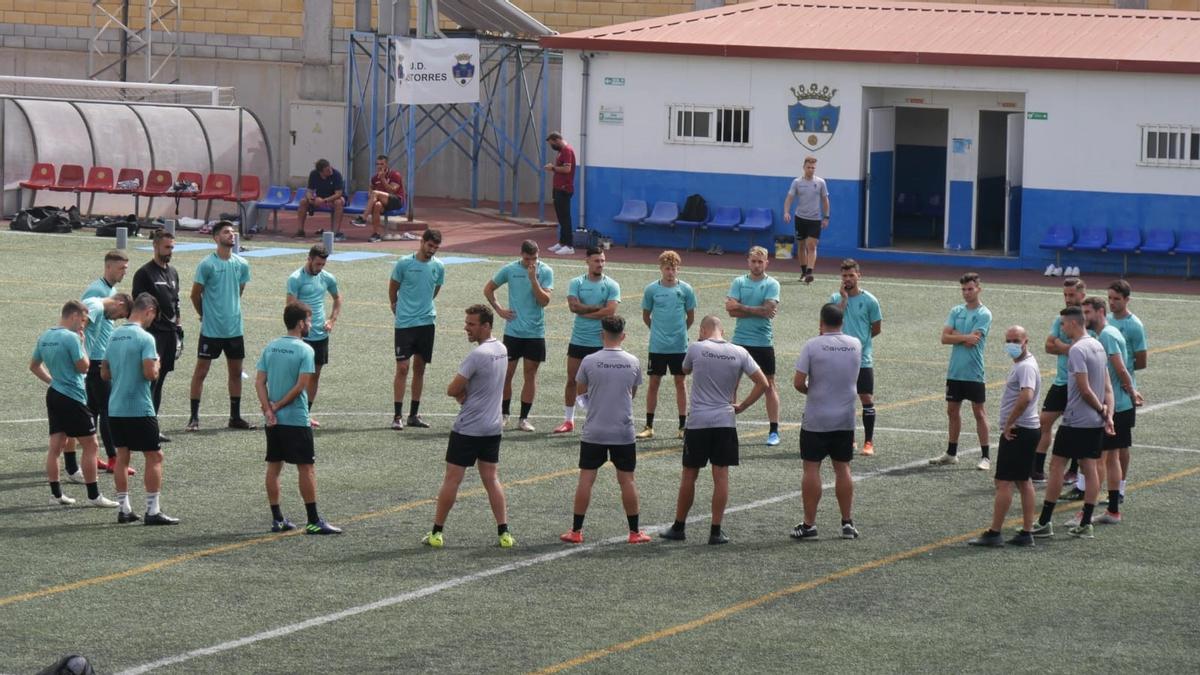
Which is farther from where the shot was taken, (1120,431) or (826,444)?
(1120,431)

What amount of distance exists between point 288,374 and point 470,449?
1.55 m

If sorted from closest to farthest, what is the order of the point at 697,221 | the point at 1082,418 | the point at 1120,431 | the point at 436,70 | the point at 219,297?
the point at 1082,418 < the point at 1120,431 < the point at 219,297 < the point at 697,221 < the point at 436,70

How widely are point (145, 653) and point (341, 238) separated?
25.0 m

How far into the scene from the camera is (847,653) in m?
11.6

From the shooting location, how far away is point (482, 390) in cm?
1414

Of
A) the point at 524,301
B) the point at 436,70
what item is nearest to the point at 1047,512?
the point at 524,301

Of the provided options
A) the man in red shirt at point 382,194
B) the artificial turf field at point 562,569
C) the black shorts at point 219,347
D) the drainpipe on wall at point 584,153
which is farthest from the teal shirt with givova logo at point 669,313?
the drainpipe on wall at point 584,153

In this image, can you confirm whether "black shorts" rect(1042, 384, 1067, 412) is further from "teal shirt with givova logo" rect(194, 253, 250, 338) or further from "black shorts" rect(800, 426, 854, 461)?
"teal shirt with givova logo" rect(194, 253, 250, 338)

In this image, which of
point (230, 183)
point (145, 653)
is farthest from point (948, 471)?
point (230, 183)

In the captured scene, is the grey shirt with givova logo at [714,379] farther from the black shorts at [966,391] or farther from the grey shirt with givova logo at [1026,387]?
the black shorts at [966,391]

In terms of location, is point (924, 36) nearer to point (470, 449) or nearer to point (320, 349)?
point (320, 349)

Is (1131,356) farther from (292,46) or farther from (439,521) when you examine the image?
(292,46)

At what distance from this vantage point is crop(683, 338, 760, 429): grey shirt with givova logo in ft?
47.1

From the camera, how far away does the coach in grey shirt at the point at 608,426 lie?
1425 centimetres
